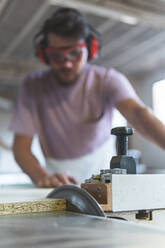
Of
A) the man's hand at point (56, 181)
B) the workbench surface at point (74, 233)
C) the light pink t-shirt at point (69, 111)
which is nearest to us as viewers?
the workbench surface at point (74, 233)

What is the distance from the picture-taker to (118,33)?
4.45 m

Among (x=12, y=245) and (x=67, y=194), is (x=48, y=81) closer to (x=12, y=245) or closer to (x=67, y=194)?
(x=67, y=194)

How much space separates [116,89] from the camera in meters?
1.59

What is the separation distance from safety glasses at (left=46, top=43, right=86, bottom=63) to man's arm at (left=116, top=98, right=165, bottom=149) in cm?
30

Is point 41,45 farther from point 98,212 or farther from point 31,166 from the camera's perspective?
point 98,212

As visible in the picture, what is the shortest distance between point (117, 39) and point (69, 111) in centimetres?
322

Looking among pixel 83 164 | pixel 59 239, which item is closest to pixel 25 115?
pixel 83 164

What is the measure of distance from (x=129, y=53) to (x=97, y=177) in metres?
4.73

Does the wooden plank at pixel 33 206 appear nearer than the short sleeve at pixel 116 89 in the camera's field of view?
Yes

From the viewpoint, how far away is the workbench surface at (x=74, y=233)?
1.41 ft

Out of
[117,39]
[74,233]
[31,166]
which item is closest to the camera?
[74,233]

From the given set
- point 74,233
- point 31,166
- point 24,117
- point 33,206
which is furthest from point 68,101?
point 74,233

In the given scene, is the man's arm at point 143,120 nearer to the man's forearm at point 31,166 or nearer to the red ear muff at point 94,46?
the red ear muff at point 94,46

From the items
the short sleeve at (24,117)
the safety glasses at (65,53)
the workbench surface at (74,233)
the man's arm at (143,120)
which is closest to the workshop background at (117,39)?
the man's arm at (143,120)
